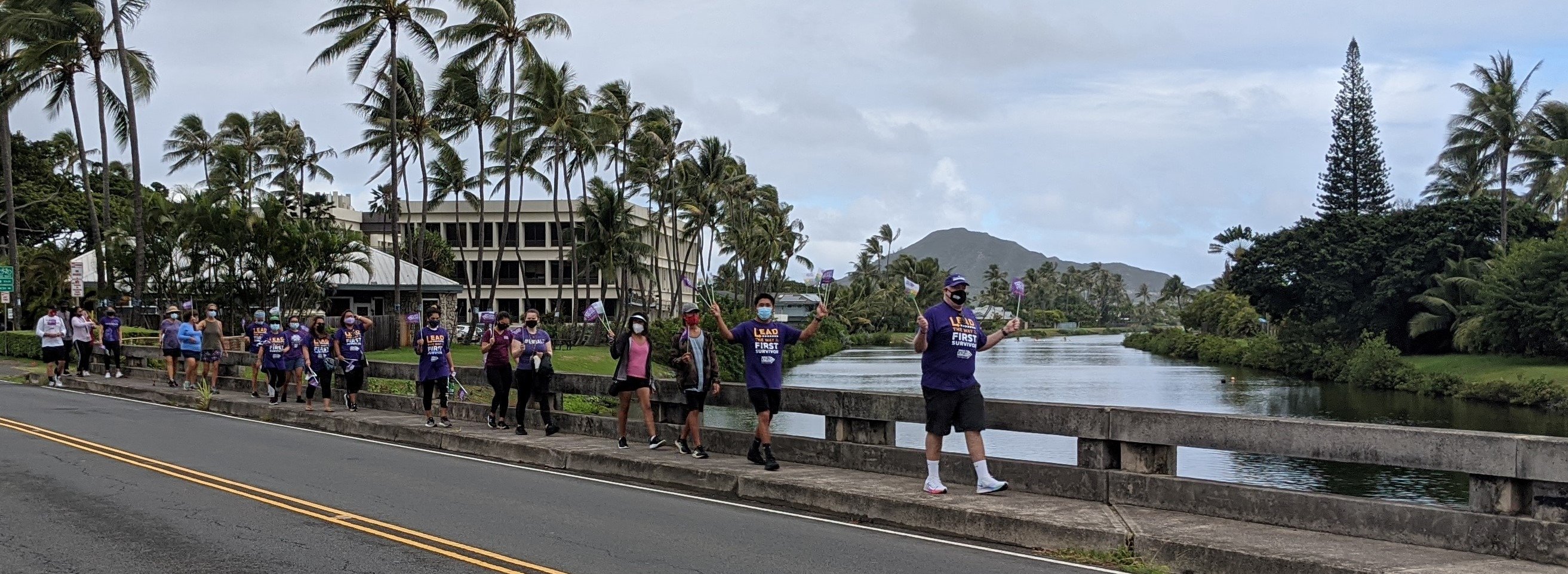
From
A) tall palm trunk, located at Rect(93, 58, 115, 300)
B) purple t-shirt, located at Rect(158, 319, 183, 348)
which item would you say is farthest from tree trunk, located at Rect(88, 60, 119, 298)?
purple t-shirt, located at Rect(158, 319, 183, 348)

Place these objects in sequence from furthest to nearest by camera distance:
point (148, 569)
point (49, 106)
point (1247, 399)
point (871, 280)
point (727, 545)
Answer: point (871, 280) < point (1247, 399) < point (49, 106) < point (727, 545) < point (148, 569)

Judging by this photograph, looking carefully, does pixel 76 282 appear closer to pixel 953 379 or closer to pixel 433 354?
pixel 433 354

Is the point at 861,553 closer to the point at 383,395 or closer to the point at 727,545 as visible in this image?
the point at 727,545

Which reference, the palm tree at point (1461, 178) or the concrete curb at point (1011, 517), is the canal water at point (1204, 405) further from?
the palm tree at point (1461, 178)

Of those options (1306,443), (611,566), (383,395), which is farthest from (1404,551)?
(383,395)

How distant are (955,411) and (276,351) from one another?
1429cm

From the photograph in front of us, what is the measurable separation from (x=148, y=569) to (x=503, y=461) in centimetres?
671

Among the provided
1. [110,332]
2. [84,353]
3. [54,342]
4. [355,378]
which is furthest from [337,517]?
[84,353]

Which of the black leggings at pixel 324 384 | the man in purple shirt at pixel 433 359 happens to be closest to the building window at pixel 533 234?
the black leggings at pixel 324 384

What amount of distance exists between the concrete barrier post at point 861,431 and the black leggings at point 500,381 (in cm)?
573

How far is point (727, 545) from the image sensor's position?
8.81 metres

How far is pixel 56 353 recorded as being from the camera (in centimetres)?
2553

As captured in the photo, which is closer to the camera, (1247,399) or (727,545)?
(727,545)

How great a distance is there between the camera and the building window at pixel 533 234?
291 feet
